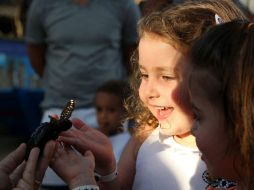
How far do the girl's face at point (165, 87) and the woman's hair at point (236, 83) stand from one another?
0.37 metres

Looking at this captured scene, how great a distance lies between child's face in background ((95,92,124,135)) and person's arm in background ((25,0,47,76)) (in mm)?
579

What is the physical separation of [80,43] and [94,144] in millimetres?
2159

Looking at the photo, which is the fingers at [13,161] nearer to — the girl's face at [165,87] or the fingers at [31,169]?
the fingers at [31,169]

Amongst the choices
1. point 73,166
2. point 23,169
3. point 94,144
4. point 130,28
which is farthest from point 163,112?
point 130,28

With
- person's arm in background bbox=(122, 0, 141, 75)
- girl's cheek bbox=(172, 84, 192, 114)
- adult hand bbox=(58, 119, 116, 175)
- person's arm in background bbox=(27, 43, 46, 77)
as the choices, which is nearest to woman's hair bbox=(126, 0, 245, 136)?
girl's cheek bbox=(172, 84, 192, 114)

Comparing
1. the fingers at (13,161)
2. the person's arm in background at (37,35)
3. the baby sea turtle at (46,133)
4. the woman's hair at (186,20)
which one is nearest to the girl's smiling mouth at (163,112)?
the woman's hair at (186,20)

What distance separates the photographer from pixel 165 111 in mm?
1900

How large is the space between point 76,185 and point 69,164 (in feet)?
0.26

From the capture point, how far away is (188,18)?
1921mm

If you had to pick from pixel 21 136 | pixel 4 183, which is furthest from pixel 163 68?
pixel 21 136

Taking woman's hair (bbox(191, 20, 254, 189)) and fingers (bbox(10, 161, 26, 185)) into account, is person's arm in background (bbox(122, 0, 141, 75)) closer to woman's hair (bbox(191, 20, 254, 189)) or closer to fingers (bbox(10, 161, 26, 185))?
fingers (bbox(10, 161, 26, 185))

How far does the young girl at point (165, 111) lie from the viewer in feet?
6.13

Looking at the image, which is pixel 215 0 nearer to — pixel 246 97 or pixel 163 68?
pixel 163 68

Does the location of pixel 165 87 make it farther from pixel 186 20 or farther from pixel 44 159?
pixel 44 159
